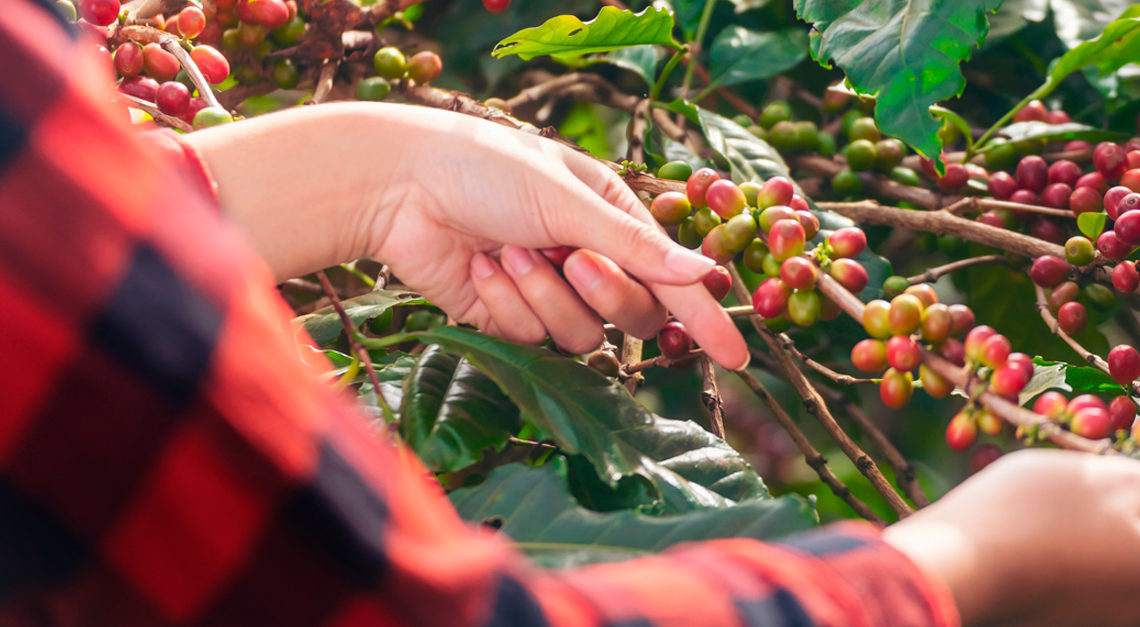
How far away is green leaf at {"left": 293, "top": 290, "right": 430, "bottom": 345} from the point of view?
0.94m

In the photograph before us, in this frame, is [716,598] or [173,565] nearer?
[173,565]

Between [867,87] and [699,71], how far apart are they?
562 mm

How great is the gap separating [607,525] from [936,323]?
318 mm

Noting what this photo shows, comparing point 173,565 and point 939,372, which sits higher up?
point 173,565

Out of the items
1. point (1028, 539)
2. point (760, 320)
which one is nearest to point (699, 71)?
point (760, 320)

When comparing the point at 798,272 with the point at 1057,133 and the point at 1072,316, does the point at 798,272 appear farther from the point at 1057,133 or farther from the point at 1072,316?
the point at 1057,133

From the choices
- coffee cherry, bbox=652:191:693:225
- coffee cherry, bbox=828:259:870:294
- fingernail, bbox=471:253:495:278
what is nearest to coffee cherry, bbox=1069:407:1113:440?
coffee cherry, bbox=828:259:870:294

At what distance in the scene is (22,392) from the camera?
0.26 metres

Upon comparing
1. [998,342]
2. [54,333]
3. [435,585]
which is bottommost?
[998,342]

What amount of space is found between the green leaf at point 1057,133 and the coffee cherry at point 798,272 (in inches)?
25.3

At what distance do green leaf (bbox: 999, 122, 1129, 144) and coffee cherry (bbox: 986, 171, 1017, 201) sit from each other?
0.26ft

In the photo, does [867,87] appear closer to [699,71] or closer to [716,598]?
[699,71]

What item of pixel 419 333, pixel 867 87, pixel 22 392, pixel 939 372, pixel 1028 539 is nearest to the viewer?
pixel 22 392

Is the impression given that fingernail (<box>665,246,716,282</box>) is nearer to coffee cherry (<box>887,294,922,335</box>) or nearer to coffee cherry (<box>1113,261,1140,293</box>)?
coffee cherry (<box>887,294,922,335</box>)
